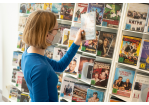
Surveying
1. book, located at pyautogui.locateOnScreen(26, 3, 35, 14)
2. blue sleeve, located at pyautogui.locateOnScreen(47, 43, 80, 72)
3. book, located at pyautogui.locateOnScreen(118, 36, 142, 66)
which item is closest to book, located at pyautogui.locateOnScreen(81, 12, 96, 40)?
blue sleeve, located at pyautogui.locateOnScreen(47, 43, 80, 72)

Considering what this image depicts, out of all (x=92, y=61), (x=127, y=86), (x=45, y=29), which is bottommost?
(x=127, y=86)

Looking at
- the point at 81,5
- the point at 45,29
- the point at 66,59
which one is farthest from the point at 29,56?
the point at 81,5

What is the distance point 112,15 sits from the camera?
6.72 feet

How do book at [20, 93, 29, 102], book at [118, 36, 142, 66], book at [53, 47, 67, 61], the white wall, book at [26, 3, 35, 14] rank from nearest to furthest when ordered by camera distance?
book at [118, 36, 142, 66] → book at [53, 47, 67, 61] → book at [26, 3, 35, 14] → book at [20, 93, 29, 102] → the white wall

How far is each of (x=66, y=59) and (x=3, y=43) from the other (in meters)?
2.63

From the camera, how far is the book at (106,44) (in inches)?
82.2

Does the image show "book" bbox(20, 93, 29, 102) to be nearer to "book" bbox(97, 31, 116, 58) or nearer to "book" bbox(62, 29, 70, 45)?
"book" bbox(62, 29, 70, 45)

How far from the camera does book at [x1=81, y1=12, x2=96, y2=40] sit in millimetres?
1497

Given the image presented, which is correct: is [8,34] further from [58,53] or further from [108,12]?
[108,12]

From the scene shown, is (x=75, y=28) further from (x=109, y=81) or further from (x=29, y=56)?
(x=29, y=56)

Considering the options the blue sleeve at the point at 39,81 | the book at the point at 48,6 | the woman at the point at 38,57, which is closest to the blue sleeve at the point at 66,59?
the woman at the point at 38,57

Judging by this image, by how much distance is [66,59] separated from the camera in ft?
5.13

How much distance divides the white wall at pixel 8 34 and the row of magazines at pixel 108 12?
46.0 inches

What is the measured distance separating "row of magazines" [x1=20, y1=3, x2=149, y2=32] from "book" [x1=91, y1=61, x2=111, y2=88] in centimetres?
66
